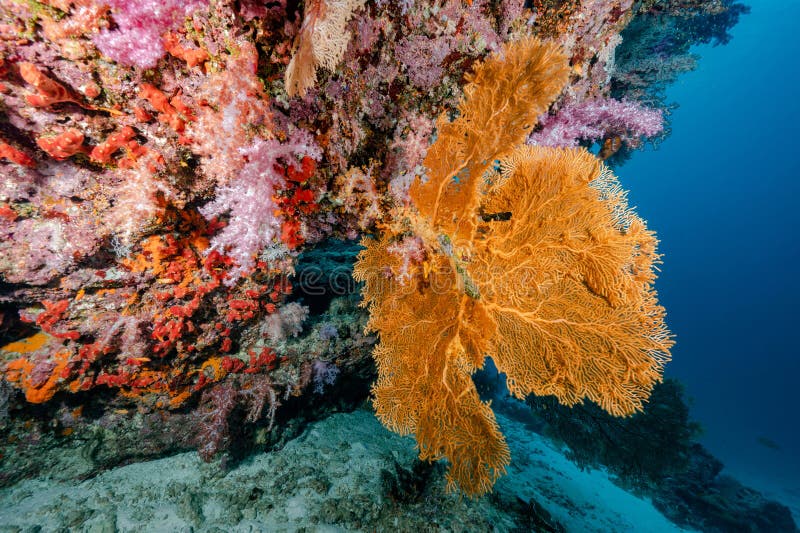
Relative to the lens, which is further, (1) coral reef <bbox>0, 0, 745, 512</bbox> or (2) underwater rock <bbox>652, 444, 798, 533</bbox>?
(2) underwater rock <bbox>652, 444, 798, 533</bbox>

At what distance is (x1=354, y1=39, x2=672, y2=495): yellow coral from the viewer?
2516 millimetres

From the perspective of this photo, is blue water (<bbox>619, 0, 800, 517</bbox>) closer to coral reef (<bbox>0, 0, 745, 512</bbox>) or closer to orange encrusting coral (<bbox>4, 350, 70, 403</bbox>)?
coral reef (<bbox>0, 0, 745, 512</bbox>)

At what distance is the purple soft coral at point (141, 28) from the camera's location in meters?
1.82

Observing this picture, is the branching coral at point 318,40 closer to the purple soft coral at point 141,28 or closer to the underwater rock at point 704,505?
the purple soft coral at point 141,28

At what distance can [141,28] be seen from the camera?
6.26ft

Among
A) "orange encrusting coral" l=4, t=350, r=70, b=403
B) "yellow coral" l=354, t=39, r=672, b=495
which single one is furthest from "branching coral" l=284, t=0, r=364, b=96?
"orange encrusting coral" l=4, t=350, r=70, b=403

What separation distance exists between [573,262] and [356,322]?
3.08 meters

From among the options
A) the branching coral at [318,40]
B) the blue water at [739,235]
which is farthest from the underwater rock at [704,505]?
the blue water at [739,235]

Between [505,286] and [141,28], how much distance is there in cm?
341

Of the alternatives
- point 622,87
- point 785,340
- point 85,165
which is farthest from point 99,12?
point 785,340

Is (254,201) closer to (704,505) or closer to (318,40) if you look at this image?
(318,40)

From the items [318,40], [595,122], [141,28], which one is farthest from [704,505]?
[141,28]

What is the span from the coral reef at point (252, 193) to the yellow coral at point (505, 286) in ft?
0.08

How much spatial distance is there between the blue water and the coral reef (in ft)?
134
